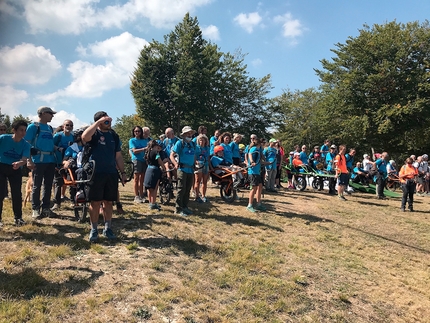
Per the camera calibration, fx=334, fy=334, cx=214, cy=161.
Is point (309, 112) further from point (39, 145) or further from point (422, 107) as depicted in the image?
point (39, 145)

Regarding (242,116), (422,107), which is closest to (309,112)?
(242,116)

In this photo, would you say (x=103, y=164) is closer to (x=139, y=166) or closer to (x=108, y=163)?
(x=108, y=163)

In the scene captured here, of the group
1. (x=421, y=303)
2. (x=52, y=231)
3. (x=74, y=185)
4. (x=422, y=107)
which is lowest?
(x=421, y=303)

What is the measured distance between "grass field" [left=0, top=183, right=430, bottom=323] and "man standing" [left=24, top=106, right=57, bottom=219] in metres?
0.38

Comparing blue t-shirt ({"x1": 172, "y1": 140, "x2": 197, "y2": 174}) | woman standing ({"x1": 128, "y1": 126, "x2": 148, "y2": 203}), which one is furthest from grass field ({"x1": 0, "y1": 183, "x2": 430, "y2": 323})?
blue t-shirt ({"x1": 172, "y1": 140, "x2": 197, "y2": 174})

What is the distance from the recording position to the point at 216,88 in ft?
113

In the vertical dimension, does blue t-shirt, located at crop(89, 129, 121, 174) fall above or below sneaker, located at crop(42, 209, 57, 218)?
above

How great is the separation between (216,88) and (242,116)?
424 centimetres

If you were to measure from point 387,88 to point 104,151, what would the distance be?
28154 mm

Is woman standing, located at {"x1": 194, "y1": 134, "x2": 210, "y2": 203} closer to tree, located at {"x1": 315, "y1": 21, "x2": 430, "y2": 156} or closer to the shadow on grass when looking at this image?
the shadow on grass

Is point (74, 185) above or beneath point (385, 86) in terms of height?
beneath

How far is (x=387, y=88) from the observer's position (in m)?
27.5

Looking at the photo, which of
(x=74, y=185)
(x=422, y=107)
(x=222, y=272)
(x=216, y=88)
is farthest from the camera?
(x=216, y=88)

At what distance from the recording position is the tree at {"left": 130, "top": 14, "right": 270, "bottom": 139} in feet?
102
